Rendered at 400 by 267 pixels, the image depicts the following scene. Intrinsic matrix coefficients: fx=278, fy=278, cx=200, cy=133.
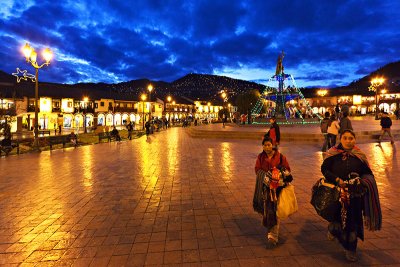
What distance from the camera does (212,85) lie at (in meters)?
108

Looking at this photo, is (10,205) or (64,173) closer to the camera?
(10,205)

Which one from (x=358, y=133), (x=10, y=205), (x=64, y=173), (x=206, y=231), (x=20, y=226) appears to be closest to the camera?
(x=206, y=231)

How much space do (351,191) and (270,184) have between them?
2.84 ft

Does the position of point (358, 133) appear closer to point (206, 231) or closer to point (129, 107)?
point (206, 231)

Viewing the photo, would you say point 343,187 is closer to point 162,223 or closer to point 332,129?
point 162,223

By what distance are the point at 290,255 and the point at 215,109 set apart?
9429 centimetres

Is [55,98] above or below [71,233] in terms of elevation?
above

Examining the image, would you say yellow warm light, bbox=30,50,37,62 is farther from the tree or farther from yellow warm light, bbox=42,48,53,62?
the tree

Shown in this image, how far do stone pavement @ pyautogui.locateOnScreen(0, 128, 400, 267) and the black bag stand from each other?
1.87 feet

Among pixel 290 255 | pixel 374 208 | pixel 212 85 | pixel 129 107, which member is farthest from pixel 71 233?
pixel 212 85

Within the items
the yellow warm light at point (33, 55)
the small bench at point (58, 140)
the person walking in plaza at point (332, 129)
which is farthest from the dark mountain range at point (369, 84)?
the yellow warm light at point (33, 55)

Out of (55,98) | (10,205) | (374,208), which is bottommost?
(10,205)

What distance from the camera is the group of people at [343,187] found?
298 centimetres

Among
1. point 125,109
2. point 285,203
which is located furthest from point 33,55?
point 125,109
